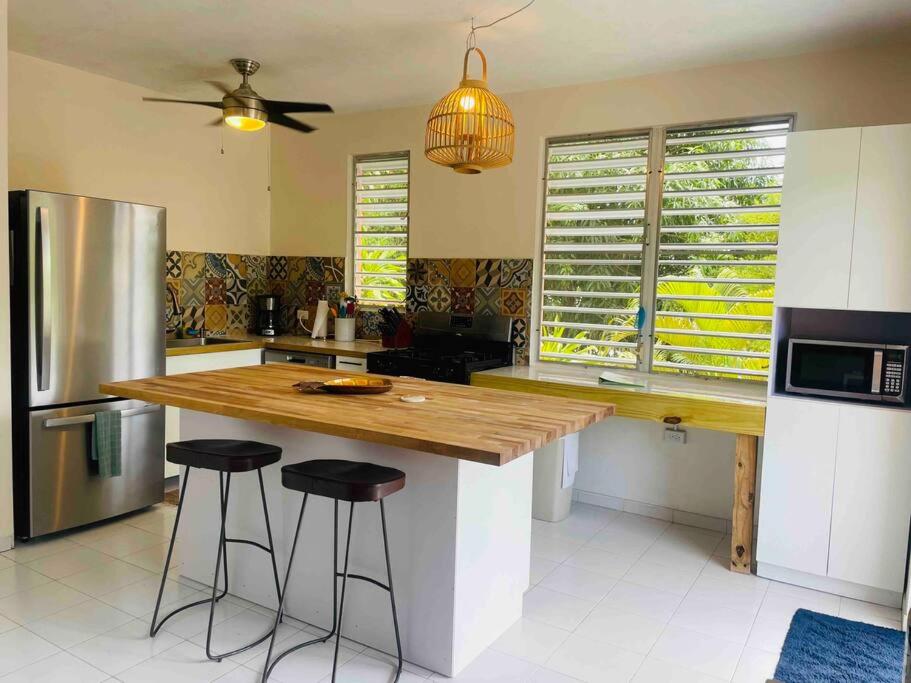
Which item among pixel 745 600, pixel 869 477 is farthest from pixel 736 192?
pixel 745 600

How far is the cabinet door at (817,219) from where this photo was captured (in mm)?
2996

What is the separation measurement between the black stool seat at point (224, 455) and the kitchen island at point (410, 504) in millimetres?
119

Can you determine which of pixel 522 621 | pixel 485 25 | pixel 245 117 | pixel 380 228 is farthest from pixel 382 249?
pixel 522 621

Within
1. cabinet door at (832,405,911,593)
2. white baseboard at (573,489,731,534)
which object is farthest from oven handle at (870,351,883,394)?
white baseboard at (573,489,731,534)

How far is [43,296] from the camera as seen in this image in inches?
128

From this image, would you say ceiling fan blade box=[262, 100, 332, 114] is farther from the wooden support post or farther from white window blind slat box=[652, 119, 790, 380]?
the wooden support post

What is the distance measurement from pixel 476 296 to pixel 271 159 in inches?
89.7

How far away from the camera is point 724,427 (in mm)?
3232

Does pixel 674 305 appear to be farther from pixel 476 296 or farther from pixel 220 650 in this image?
pixel 220 650

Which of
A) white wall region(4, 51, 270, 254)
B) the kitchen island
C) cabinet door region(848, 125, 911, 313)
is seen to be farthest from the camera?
white wall region(4, 51, 270, 254)

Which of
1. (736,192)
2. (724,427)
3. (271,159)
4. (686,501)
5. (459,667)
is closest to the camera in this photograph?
(459,667)

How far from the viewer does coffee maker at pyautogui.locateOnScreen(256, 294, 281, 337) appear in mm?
5281

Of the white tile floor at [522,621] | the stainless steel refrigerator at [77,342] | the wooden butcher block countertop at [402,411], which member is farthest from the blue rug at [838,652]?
the stainless steel refrigerator at [77,342]

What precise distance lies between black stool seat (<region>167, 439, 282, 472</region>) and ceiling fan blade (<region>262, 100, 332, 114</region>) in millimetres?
1854
